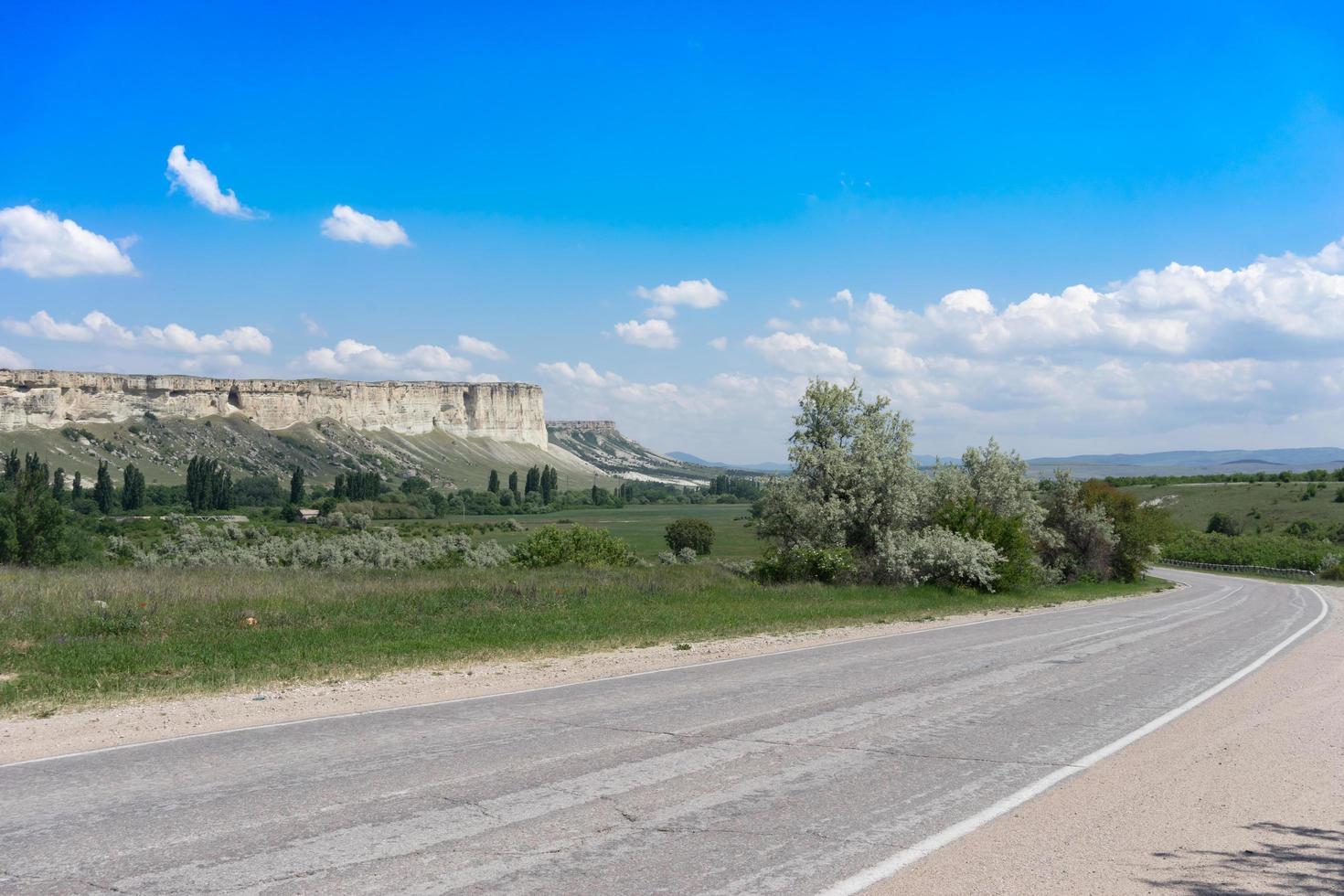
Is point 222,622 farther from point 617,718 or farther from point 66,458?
point 66,458

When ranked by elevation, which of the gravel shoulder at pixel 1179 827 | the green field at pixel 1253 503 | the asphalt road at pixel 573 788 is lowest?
the asphalt road at pixel 573 788

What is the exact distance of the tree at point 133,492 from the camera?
122 m

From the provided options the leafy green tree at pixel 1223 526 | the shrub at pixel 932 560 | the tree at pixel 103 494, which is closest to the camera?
the shrub at pixel 932 560

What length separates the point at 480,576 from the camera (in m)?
26.8

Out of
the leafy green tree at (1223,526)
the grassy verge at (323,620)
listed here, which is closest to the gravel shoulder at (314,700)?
the grassy verge at (323,620)

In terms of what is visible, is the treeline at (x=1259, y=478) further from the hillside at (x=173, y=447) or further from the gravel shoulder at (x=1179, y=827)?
the hillside at (x=173, y=447)

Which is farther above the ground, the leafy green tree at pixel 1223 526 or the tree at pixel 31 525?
the leafy green tree at pixel 1223 526

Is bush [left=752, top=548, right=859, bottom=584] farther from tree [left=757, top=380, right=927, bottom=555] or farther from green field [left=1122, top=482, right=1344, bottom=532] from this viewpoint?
green field [left=1122, top=482, right=1344, bottom=532]

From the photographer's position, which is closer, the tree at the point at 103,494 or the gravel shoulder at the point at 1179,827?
the gravel shoulder at the point at 1179,827

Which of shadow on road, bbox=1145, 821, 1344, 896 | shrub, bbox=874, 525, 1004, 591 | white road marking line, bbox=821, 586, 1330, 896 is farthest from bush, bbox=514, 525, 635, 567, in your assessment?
shadow on road, bbox=1145, 821, 1344, 896

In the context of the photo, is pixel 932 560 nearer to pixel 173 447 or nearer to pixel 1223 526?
pixel 1223 526

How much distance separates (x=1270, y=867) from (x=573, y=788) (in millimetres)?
4745

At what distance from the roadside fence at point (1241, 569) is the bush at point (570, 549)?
63049 millimetres

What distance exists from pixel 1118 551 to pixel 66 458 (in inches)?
6148
